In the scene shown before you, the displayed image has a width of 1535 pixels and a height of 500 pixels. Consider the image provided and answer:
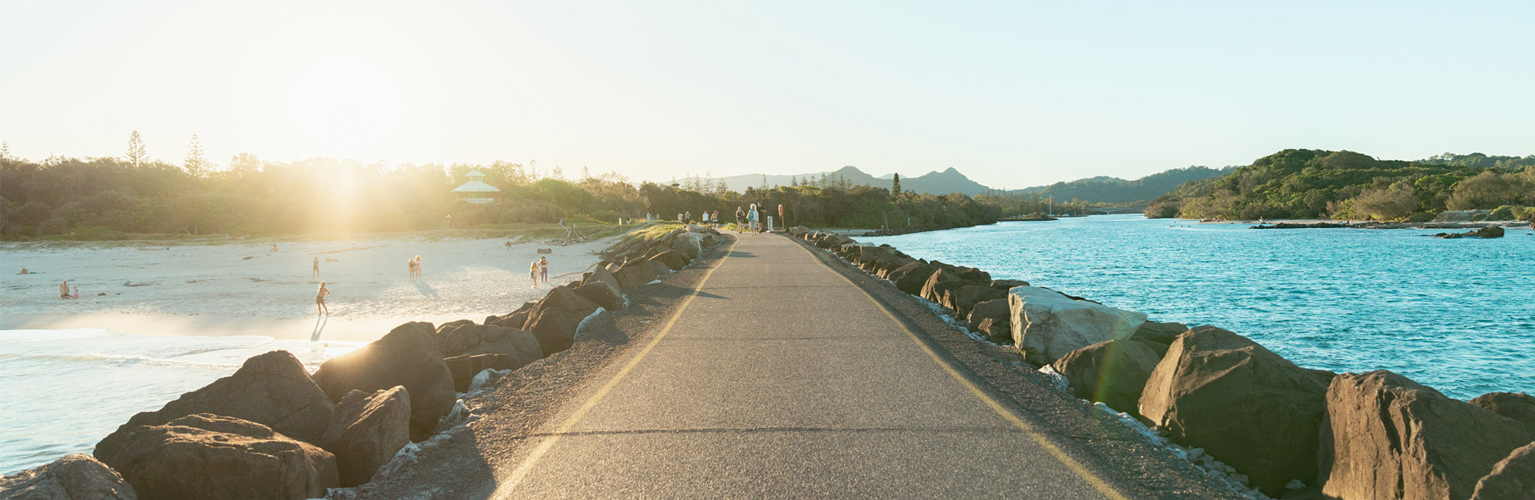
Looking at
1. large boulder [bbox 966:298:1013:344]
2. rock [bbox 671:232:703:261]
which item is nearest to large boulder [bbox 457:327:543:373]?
large boulder [bbox 966:298:1013:344]

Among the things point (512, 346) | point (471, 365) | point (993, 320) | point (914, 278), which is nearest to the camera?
point (471, 365)

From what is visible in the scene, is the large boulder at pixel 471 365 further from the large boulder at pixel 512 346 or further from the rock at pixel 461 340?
the rock at pixel 461 340

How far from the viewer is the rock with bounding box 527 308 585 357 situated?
10180 millimetres

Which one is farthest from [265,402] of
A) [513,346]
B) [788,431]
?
[788,431]

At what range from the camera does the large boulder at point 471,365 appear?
7.65 meters

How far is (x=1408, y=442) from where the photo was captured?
4.08 m

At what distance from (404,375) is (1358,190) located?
17107 cm

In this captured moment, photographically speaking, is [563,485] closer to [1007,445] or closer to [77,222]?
[1007,445]

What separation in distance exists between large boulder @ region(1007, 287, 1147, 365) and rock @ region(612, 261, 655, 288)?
10.2 meters

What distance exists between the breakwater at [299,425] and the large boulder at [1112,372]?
6.19 metres

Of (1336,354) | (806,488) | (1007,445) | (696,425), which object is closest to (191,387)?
(696,425)

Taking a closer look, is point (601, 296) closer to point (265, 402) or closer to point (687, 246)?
point (265, 402)

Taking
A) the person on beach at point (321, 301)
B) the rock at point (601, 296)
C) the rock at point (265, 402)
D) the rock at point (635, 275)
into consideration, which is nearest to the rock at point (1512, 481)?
the rock at point (265, 402)

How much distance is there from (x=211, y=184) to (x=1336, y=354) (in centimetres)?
10193
